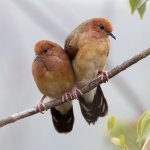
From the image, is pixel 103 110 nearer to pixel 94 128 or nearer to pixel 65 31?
pixel 65 31

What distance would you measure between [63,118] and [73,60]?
0.54 m

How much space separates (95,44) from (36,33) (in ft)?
8.18

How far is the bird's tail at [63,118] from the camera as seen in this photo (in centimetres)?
379

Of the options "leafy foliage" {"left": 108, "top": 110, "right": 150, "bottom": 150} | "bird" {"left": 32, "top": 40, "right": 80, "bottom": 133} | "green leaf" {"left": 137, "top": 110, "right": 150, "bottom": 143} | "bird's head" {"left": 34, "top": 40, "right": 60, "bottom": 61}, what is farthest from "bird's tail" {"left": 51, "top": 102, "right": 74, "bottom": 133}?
"green leaf" {"left": 137, "top": 110, "right": 150, "bottom": 143}

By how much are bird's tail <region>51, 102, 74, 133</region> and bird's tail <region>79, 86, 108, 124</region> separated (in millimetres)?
88

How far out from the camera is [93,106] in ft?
12.5

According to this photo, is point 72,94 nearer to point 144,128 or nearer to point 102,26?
point 102,26

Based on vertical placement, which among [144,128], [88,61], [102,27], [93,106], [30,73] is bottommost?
[144,128]

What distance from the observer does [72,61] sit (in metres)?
3.45

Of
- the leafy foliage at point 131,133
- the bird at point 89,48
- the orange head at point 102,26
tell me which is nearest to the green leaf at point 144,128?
the leafy foliage at point 131,133

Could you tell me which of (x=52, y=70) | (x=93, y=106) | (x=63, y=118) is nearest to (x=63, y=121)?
(x=63, y=118)

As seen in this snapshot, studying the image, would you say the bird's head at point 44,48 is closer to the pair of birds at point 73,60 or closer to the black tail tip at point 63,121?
the pair of birds at point 73,60

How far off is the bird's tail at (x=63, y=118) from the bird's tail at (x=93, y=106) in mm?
88

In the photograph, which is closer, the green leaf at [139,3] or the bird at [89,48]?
the green leaf at [139,3]
